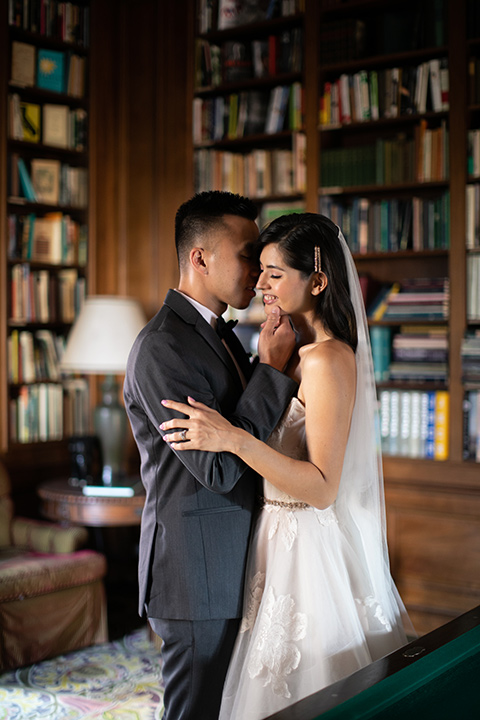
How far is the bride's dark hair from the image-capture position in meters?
1.92

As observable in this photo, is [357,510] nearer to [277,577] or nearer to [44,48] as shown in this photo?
[277,577]

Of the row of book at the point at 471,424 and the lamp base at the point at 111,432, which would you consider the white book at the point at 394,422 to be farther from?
the lamp base at the point at 111,432

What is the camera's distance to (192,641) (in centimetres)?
184

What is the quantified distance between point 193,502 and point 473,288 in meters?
2.25

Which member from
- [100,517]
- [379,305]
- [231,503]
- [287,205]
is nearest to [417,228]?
[379,305]

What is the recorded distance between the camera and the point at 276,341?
1.96 m

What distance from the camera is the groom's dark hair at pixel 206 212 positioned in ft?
6.58

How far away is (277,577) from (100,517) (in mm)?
1907

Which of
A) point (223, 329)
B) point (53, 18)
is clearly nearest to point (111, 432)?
point (223, 329)

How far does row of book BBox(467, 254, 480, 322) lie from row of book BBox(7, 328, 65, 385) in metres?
2.24

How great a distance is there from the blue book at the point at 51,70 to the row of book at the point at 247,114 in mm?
785

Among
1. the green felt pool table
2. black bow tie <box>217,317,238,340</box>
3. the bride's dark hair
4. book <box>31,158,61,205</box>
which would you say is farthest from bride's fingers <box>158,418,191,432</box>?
book <box>31,158,61,205</box>

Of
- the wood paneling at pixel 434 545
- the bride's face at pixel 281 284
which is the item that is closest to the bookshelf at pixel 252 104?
the wood paneling at pixel 434 545

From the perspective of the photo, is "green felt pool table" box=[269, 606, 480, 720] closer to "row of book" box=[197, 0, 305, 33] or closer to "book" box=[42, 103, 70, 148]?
"row of book" box=[197, 0, 305, 33]
